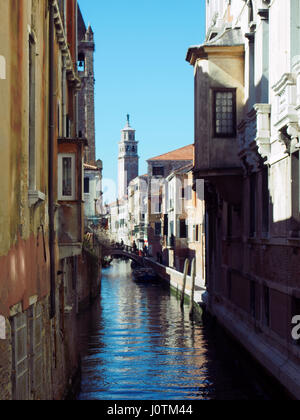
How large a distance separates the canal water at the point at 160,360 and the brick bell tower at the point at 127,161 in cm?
11304

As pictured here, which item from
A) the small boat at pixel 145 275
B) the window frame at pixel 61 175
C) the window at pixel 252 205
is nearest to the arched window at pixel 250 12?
the window at pixel 252 205

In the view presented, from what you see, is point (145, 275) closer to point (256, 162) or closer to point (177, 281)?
point (177, 281)

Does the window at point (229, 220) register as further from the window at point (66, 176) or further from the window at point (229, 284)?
the window at point (66, 176)

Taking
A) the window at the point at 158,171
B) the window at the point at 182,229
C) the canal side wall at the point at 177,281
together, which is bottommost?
the canal side wall at the point at 177,281

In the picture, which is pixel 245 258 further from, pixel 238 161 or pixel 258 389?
pixel 258 389

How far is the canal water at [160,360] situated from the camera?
15688 millimetres

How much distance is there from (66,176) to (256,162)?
6053 millimetres

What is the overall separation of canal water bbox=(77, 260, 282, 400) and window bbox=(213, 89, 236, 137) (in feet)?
19.9

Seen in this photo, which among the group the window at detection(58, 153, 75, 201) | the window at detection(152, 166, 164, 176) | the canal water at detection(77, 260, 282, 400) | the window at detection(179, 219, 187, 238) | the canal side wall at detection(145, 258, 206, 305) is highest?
the window at detection(152, 166, 164, 176)

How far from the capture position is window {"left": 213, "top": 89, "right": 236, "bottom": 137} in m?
19.6

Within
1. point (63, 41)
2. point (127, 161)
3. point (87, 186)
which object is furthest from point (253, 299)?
point (127, 161)

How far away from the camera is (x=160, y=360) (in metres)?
20.1

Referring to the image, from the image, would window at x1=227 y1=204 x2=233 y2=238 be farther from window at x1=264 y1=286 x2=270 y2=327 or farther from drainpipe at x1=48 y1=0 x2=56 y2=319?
drainpipe at x1=48 y1=0 x2=56 y2=319

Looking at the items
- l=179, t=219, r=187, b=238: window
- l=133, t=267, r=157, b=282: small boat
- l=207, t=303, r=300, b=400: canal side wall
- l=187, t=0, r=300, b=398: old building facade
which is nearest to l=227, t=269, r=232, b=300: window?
l=187, t=0, r=300, b=398: old building facade
